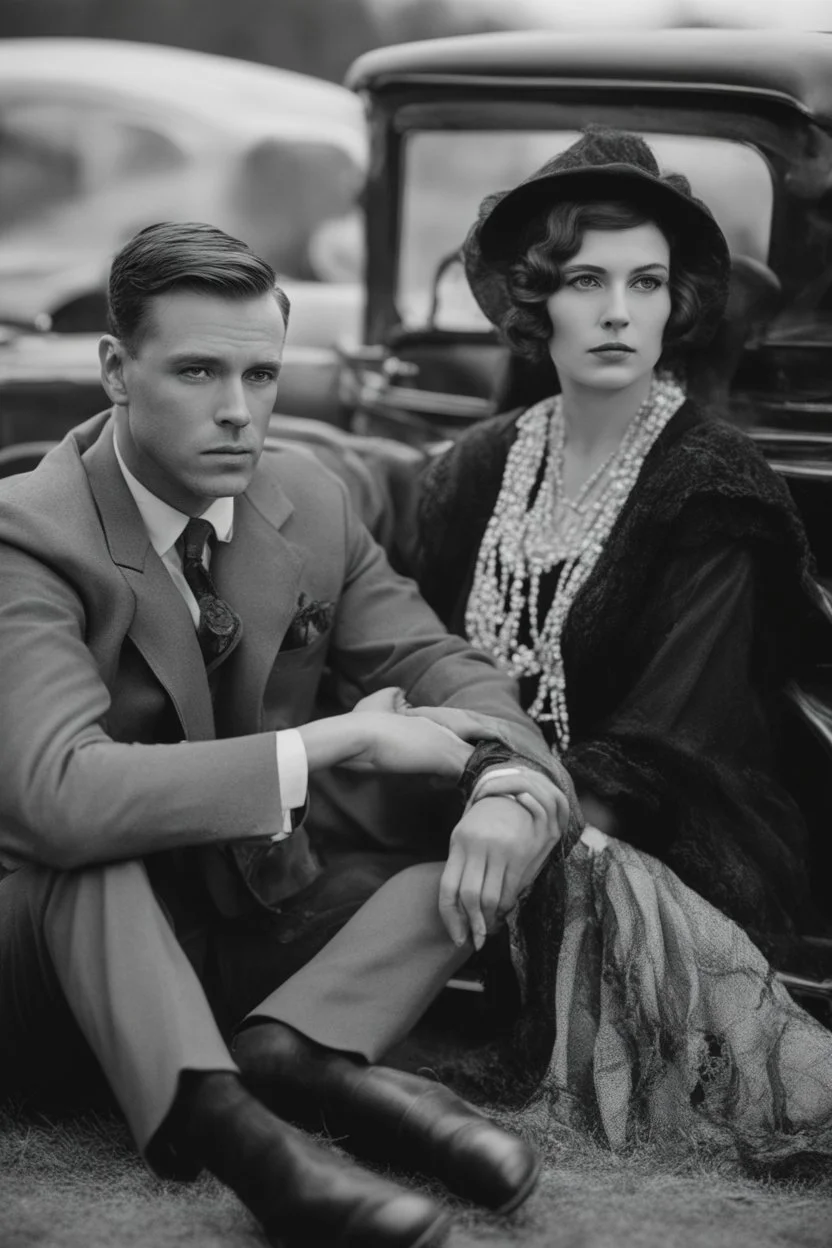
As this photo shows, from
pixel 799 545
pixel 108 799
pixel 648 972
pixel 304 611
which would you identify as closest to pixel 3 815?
pixel 108 799

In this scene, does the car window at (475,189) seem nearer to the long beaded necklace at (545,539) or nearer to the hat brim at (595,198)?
the hat brim at (595,198)

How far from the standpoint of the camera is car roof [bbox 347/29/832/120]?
2781 mm

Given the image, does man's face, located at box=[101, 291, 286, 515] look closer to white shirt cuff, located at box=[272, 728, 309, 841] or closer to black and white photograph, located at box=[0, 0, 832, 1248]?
black and white photograph, located at box=[0, 0, 832, 1248]

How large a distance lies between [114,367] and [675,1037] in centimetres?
144

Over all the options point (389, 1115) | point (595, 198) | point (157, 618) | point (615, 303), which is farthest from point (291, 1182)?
point (595, 198)

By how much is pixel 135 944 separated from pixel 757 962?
105 cm

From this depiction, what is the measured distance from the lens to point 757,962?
2.27m

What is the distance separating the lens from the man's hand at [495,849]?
78.5 inches

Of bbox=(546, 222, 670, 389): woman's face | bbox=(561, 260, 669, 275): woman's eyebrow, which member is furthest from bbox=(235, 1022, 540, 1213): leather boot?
bbox=(561, 260, 669, 275): woman's eyebrow

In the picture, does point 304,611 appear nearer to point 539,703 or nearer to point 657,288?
point 539,703

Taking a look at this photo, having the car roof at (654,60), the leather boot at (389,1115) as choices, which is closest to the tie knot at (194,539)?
the leather boot at (389,1115)

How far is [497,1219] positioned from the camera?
184 centimetres

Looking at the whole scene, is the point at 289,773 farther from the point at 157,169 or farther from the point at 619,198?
the point at 157,169

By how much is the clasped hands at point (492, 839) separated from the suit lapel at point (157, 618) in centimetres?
29
